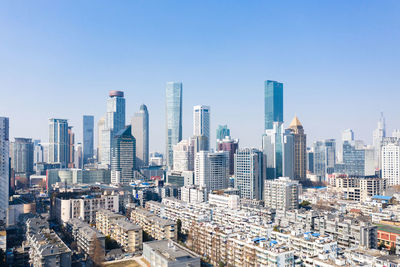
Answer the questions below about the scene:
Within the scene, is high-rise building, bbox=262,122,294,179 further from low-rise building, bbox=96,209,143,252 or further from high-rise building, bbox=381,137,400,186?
low-rise building, bbox=96,209,143,252

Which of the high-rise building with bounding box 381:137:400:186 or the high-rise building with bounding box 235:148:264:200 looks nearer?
the high-rise building with bounding box 235:148:264:200

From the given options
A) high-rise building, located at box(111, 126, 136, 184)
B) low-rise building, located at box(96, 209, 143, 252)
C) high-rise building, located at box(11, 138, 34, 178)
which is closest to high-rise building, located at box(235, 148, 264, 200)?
low-rise building, located at box(96, 209, 143, 252)

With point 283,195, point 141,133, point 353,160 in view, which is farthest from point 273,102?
point 283,195

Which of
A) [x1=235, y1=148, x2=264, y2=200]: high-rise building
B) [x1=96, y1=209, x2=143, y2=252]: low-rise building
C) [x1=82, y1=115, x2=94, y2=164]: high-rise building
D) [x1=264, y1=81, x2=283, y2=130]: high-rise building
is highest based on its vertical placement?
[x1=264, y1=81, x2=283, y2=130]: high-rise building

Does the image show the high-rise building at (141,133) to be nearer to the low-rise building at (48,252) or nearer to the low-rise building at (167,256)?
the low-rise building at (48,252)

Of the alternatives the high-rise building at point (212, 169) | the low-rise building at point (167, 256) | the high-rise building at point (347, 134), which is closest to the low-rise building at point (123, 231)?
the low-rise building at point (167, 256)

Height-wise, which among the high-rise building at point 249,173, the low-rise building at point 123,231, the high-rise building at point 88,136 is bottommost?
the low-rise building at point 123,231
